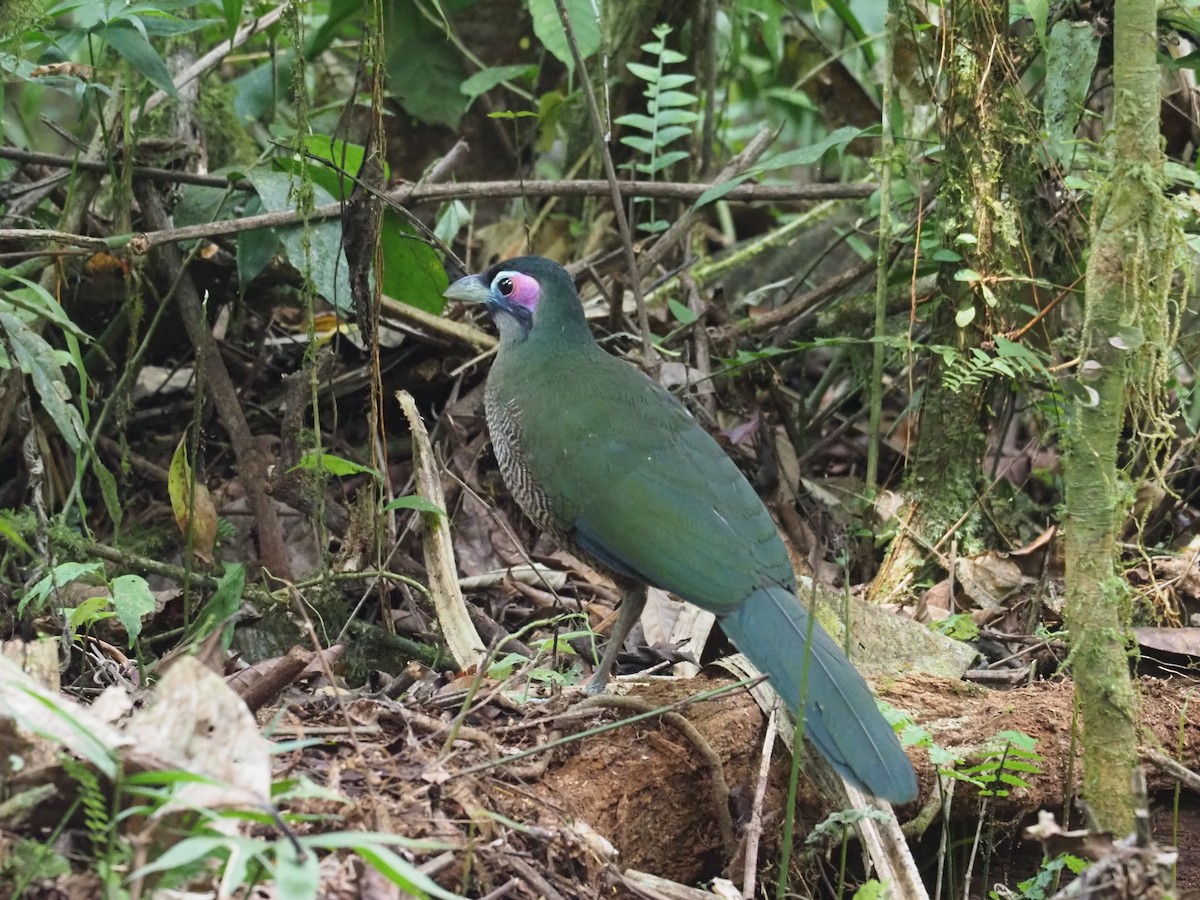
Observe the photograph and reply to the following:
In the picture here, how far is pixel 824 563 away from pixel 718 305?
123cm

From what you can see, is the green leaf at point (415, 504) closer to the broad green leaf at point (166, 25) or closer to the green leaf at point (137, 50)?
the green leaf at point (137, 50)

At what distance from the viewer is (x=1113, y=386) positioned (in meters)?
2.42

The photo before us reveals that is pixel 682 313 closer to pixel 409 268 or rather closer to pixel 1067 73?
pixel 409 268

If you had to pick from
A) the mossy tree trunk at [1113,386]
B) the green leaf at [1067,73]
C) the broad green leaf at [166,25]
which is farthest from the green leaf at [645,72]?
the mossy tree trunk at [1113,386]

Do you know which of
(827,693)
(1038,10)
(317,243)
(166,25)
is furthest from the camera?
(317,243)

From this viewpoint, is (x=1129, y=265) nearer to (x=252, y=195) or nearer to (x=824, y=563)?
(x=824, y=563)

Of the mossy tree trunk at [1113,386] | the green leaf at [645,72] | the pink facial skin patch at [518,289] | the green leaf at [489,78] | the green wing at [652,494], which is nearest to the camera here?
the mossy tree trunk at [1113,386]

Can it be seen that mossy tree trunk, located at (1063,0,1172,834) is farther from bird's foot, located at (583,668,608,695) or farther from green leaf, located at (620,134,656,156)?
green leaf, located at (620,134,656,156)

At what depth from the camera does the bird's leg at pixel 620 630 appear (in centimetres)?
334

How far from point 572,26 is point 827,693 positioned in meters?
2.71

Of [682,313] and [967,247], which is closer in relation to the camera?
[967,247]

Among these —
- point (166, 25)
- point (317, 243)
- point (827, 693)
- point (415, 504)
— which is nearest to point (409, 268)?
point (317, 243)

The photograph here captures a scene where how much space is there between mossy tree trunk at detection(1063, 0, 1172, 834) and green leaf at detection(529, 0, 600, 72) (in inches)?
100

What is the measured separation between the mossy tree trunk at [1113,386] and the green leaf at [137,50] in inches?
96.1
